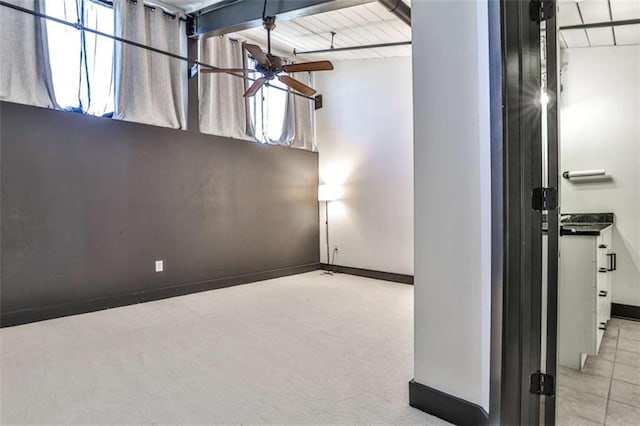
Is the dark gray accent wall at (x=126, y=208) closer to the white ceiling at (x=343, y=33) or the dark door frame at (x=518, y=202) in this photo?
the white ceiling at (x=343, y=33)

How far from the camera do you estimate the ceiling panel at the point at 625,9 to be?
2568 mm

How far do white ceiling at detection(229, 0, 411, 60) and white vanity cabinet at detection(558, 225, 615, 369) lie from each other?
278 cm

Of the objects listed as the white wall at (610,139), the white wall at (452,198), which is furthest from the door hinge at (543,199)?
the white wall at (610,139)

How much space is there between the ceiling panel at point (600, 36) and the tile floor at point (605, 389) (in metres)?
2.54

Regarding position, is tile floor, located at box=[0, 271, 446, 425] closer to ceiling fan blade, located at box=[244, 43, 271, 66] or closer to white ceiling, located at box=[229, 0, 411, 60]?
ceiling fan blade, located at box=[244, 43, 271, 66]

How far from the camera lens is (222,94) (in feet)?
15.9

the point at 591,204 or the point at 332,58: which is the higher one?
the point at 332,58

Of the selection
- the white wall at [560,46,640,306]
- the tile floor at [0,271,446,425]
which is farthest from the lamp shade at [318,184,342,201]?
the white wall at [560,46,640,306]

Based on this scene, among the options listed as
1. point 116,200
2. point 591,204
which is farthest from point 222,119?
point 591,204

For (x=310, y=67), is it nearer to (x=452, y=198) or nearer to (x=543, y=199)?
(x=452, y=198)

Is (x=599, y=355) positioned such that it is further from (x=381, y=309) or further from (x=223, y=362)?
(x=223, y=362)

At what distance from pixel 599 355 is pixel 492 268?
1.75 m

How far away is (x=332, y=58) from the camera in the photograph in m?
5.49

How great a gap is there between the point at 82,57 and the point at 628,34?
16.8 ft
